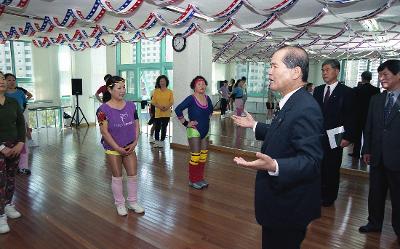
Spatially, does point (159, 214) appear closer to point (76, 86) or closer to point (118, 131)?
point (118, 131)

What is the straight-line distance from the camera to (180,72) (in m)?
6.65

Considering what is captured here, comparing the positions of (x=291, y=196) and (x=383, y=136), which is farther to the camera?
(x=383, y=136)

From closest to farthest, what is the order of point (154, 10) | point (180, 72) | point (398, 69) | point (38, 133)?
point (398, 69) < point (154, 10) < point (180, 72) < point (38, 133)

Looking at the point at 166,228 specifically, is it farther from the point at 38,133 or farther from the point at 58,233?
the point at 38,133

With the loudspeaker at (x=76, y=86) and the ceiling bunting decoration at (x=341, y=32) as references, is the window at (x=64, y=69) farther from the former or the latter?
the ceiling bunting decoration at (x=341, y=32)

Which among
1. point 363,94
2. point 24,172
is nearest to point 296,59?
point 363,94

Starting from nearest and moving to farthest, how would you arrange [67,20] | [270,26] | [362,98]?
[67,20]
[362,98]
[270,26]

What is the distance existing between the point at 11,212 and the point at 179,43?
451cm

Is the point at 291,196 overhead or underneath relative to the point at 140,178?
overhead

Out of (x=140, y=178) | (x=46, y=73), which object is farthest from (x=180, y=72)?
(x=46, y=73)

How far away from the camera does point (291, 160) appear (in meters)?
1.37

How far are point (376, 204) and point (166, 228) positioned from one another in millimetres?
2067

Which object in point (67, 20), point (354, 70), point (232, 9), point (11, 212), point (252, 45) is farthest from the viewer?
point (252, 45)

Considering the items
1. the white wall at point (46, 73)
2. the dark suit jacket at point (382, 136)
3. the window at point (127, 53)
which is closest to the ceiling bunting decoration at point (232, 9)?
the dark suit jacket at point (382, 136)
